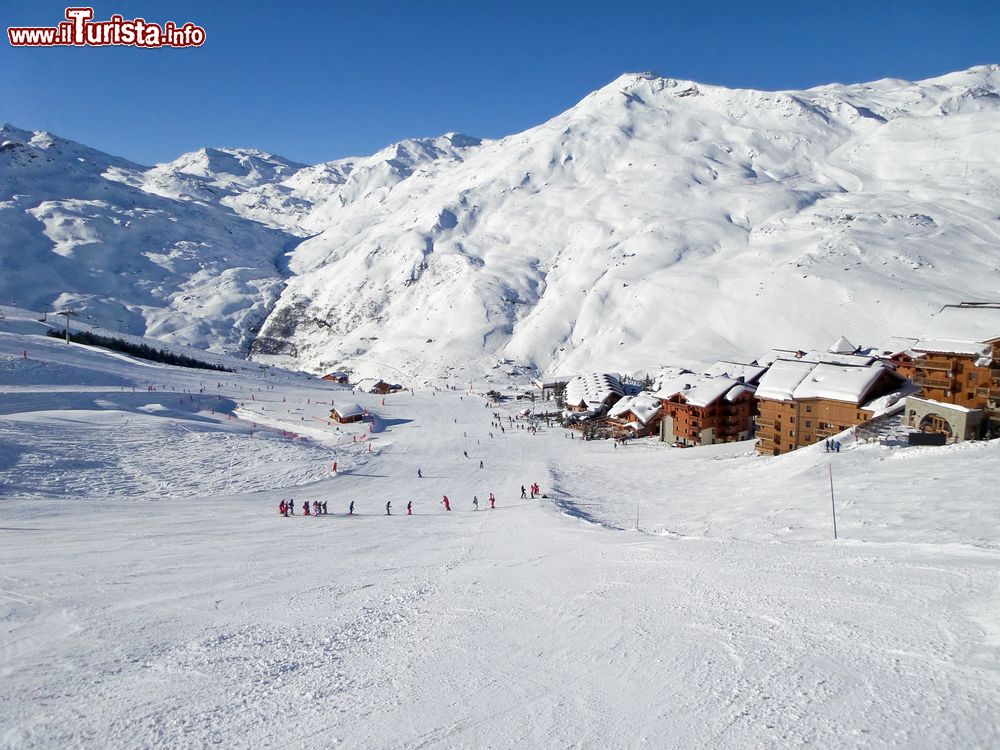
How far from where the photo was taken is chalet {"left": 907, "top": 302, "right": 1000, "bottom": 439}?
28.6 m

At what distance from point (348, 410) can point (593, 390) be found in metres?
28.2

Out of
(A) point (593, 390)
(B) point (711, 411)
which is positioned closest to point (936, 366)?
(B) point (711, 411)

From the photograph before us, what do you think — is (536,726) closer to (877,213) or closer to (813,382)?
(813,382)

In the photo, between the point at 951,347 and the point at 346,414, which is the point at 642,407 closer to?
the point at 951,347

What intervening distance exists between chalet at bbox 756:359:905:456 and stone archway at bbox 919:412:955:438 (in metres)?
5.24

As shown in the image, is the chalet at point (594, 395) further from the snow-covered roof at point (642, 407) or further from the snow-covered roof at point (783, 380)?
the snow-covered roof at point (783, 380)

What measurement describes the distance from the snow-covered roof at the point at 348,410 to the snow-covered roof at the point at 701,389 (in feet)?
96.4

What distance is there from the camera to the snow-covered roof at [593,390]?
6718 centimetres

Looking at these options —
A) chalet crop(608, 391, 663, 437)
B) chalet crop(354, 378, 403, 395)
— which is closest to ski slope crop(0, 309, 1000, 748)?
chalet crop(608, 391, 663, 437)

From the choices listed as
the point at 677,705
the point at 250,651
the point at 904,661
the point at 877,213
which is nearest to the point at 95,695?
the point at 250,651

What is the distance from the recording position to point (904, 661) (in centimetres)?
780

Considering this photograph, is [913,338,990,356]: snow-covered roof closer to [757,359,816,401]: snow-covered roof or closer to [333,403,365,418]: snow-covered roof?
[757,359,816,401]: snow-covered roof

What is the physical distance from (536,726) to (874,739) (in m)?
3.65

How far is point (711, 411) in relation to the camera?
1793 inches
